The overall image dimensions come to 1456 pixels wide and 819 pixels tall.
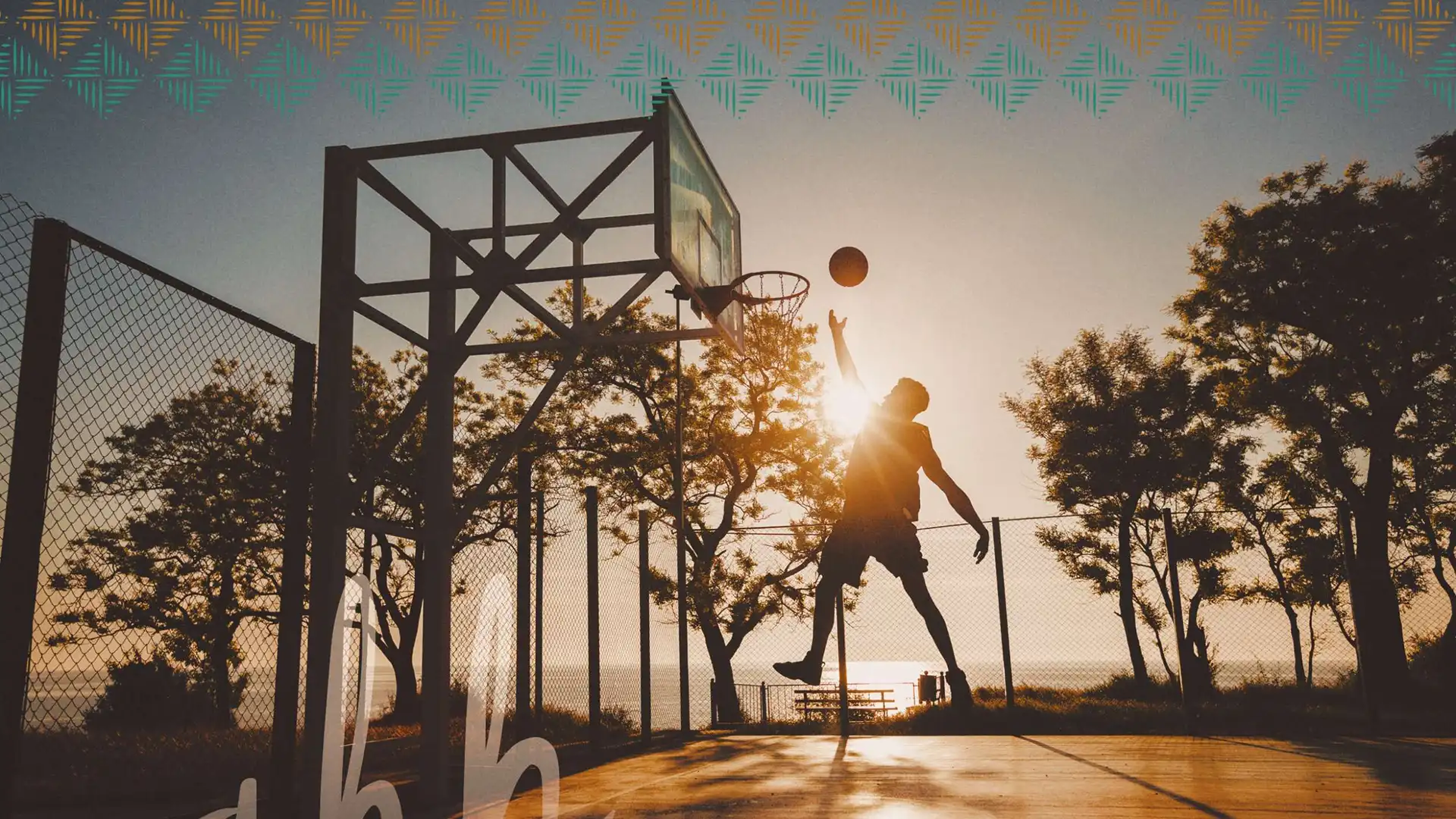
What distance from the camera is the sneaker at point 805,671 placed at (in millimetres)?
5207

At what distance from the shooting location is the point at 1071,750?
331 inches

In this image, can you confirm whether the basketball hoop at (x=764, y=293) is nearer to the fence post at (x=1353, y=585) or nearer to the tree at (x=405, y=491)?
the fence post at (x=1353, y=585)

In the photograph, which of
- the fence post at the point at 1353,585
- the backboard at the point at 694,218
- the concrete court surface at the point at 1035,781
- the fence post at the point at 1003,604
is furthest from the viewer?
the fence post at the point at 1003,604

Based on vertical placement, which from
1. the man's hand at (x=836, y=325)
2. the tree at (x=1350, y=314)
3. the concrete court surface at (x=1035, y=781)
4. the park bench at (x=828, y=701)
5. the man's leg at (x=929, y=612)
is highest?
the tree at (x=1350, y=314)

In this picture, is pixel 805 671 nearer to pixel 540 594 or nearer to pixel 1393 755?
pixel 540 594

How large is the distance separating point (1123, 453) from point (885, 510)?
20416mm

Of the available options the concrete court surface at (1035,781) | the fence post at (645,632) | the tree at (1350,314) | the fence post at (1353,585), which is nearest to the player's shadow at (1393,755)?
the concrete court surface at (1035,781)

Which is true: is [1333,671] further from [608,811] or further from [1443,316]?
[608,811]

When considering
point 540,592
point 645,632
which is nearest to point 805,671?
point 540,592

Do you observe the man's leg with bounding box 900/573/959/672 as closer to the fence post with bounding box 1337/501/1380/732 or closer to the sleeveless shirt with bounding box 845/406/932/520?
the sleeveless shirt with bounding box 845/406/932/520

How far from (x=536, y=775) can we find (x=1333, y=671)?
20596 millimetres

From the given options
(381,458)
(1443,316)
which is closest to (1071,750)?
(381,458)

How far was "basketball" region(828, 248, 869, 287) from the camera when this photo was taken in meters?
7.30

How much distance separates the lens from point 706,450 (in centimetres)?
2231
